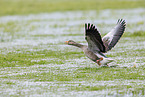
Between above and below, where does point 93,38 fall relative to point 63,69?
above

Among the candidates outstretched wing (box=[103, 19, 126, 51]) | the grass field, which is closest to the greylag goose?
outstretched wing (box=[103, 19, 126, 51])

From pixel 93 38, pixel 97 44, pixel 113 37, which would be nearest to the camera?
pixel 93 38

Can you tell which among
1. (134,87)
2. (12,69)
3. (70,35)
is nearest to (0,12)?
(70,35)

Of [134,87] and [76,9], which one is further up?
[76,9]

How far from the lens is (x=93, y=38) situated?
9.80 m

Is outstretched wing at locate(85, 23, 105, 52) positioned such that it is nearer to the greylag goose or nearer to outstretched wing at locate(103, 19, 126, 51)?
the greylag goose

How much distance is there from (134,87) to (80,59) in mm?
4264

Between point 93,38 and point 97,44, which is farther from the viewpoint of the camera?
point 97,44

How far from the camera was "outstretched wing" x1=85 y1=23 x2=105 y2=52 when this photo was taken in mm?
9609

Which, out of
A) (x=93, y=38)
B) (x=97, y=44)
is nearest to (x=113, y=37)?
(x=97, y=44)

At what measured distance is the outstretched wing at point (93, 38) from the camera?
9609mm

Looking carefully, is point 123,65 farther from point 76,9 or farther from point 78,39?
point 76,9

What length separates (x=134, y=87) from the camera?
784 cm

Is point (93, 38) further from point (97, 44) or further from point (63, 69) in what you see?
point (63, 69)
